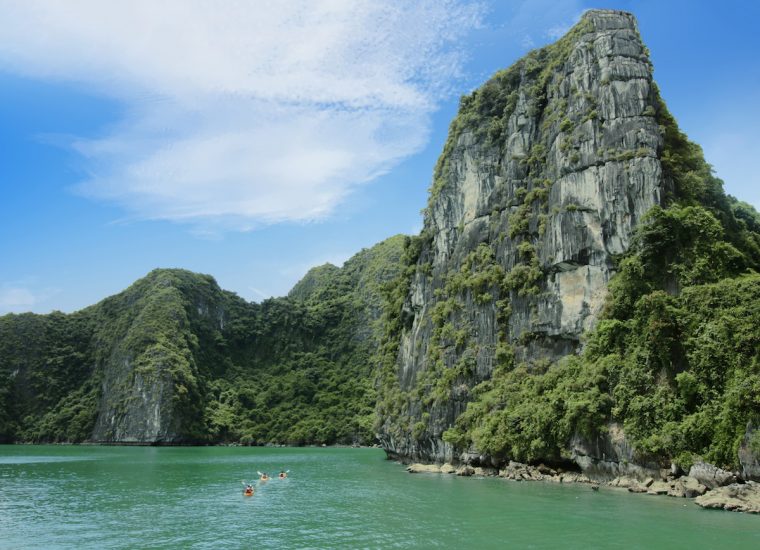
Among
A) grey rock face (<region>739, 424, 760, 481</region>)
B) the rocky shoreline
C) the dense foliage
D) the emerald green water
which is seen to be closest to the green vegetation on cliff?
grey rock face (<region>739, 424, 760, 481</region>)

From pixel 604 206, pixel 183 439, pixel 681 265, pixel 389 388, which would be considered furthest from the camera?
pixel 183 439

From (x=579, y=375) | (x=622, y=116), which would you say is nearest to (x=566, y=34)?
(x=622, y=116)

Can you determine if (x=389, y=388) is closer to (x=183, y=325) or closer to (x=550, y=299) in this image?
(x=550, y=299)

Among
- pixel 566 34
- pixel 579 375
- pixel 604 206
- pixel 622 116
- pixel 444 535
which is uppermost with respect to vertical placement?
pixel 566 34

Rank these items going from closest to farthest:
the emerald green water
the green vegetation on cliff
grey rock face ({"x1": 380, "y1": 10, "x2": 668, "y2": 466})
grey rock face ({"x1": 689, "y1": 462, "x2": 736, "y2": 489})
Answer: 1. the emerald green water
2. grey rock face ({"x1": 689, "y1": 462, "x2": 736, "y2": 489})
3. the green vegetation on cliff
4. grey rock face ({"x1": 380, "y1": 10, "x2": 668, "y2": 466})

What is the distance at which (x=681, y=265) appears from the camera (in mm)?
32938

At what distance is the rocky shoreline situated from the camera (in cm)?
2325

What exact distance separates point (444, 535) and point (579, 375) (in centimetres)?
1756

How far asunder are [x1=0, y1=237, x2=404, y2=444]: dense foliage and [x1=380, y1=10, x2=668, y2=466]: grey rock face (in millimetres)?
46513

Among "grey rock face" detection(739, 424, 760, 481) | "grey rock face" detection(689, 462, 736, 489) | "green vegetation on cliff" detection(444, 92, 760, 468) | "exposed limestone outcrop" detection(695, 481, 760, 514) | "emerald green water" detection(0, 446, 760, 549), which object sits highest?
"green vegetation on cliff" detection(444, 92, 760, 468)

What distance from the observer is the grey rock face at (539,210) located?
3897 centimetres

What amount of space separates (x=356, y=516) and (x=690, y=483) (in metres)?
14.3

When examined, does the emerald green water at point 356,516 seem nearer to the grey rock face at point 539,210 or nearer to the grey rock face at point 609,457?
the grey rock face at point 609,457

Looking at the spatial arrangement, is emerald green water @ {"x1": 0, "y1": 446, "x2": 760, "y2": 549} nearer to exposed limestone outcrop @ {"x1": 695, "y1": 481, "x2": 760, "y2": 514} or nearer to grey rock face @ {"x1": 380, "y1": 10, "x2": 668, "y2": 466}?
exposed limestone outcrop @ {"x1": 695, "y1": 481, "x2": 760, "y2": 514}
